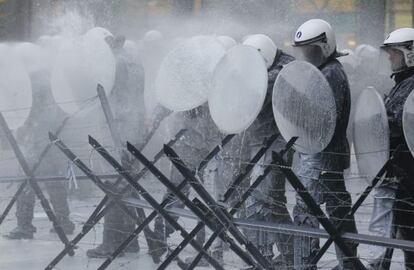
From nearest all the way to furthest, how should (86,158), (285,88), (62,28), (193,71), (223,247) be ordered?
(285,88)
(193,71)
(223,247)
(86,158)
(62,28)

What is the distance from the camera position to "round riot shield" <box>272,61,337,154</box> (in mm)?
6148

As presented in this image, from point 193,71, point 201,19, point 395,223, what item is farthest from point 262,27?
point 395,223

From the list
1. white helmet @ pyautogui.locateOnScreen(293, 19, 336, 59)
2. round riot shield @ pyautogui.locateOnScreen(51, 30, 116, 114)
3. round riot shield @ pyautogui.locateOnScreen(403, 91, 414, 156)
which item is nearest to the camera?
round riot shield @ pyautogui.locateOnScreen(403, 91, 414, 156)

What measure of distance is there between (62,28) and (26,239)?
824cm

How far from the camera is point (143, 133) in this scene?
946 centimetres

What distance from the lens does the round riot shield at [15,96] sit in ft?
29.5

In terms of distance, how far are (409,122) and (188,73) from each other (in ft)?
7.34

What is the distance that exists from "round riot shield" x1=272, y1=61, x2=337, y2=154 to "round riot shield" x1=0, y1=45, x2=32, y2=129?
10.9 feet

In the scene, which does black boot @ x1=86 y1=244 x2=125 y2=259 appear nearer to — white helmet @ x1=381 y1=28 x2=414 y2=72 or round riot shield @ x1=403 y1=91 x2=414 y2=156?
white helmet @ x1=381 y1=28 x2=414 y2=72

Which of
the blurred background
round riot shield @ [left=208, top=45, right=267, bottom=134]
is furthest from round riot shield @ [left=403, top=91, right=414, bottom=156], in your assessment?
the blurred background

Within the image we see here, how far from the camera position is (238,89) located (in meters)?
6.63

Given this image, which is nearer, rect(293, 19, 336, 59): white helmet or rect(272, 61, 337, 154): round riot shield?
rect(272, 61, 337, 154): round riot shield

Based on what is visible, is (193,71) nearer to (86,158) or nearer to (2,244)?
(2,244)

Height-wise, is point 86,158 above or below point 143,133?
below
